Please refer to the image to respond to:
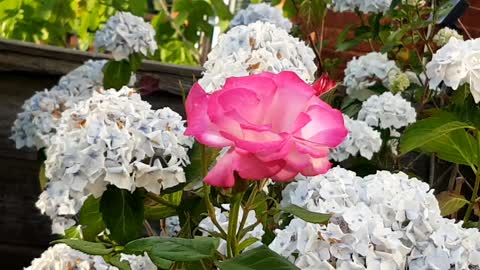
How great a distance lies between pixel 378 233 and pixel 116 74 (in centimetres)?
114

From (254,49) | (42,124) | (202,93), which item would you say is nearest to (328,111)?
(202,93)

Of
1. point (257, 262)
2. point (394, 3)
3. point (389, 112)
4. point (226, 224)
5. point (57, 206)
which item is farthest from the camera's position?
point (394, 3)

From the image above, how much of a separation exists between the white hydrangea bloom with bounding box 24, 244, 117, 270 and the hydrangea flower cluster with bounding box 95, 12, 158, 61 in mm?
764

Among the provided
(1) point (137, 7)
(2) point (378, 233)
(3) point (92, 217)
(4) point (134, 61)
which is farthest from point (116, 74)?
(2) point (378, 233)

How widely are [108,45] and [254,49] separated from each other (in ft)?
2.41

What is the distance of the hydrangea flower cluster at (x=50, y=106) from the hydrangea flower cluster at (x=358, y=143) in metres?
0.57

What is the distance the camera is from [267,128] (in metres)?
0.64

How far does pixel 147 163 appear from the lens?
3.60 feet

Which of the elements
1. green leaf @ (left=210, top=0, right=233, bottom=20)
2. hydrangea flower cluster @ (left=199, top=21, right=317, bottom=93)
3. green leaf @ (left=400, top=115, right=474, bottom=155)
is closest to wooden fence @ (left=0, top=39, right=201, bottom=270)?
green leaf @ (left=210, top=0, right=233, bottom=20)

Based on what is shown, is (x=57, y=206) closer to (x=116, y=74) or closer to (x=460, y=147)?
(x=116, y=74)

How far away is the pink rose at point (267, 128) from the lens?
64cm

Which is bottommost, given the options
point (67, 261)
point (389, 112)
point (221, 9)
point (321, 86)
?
point (67, 261)

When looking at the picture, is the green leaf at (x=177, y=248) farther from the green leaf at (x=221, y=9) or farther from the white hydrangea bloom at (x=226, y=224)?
the green leaf at (x=221, y=9)

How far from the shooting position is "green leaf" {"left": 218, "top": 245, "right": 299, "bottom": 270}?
739 mm
